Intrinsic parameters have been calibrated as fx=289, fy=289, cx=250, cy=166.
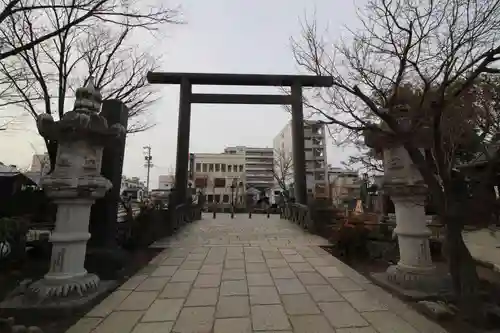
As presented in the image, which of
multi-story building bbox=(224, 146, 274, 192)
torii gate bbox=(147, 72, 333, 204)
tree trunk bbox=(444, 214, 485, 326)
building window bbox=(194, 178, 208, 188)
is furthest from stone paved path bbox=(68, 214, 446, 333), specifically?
multi-story building bbox=(224, 146, 274, 192)

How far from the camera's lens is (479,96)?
9.16 metres

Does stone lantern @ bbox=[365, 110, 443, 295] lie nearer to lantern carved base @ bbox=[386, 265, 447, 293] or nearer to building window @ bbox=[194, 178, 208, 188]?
lantern carved base @ bbox=[386, 265, 447, 293]

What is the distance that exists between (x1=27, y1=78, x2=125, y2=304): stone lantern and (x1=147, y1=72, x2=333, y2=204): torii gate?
8205 mm

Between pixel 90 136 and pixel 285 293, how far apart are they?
336 cm

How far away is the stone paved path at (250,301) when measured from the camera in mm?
2865

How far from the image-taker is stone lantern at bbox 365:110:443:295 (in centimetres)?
377

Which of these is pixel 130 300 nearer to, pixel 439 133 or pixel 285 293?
pixel 285 293

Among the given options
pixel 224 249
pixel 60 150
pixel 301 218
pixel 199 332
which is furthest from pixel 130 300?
pixel 301 218

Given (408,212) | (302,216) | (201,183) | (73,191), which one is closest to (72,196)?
(73,191)

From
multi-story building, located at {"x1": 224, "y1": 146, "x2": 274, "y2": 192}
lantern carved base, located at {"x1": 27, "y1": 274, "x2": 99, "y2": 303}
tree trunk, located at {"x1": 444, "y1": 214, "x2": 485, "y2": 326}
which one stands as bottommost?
lantern carved base, located at {"x1": 27, "y1": 274, "x2": 99, "y2": 303}

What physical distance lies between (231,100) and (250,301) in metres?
11.3

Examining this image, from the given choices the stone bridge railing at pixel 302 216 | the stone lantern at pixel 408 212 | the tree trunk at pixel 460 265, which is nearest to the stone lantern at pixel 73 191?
the stone lantern at pixel 408 212

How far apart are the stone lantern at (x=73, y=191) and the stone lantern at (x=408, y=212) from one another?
12.8 ft

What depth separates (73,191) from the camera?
363 cm
